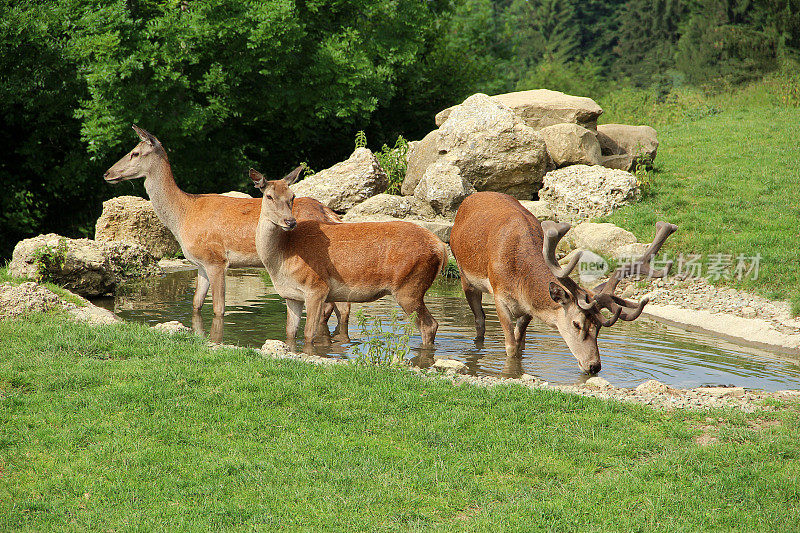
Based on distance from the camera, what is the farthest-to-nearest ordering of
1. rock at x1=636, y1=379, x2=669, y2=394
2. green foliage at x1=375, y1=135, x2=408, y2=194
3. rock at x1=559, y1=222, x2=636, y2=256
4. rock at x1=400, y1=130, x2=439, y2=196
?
green foliage at x1=375, y1=135, x2=408, y2=194
rock at x1=400, y1=130, x2=439, y2=196
rock at x1=559, y1=222, x2=636, y2=256
rock at x1=636, y1=379, x2=669, y2=394

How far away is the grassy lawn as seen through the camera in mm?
13812

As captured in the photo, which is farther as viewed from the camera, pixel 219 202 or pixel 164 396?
pixel 219 202

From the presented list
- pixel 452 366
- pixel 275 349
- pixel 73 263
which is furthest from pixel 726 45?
pixel 275 349

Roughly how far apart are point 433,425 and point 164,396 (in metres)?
2.13

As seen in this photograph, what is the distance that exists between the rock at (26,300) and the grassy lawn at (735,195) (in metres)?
9.28

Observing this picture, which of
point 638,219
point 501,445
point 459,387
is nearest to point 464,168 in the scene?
point 638,219

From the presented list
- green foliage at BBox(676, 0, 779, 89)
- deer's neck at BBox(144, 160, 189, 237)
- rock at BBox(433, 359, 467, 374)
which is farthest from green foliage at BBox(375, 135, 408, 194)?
green foliage at BBox(676, 0, 779, 89)

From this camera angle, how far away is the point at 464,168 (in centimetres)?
1738

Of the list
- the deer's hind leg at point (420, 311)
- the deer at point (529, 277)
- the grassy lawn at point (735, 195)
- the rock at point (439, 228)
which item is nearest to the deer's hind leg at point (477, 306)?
the deer at point (529, 277)

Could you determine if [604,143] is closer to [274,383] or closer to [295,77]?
[295,77]

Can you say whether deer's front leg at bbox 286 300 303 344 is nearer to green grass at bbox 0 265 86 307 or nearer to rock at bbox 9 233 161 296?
green grass at bbox 0 265 86 307

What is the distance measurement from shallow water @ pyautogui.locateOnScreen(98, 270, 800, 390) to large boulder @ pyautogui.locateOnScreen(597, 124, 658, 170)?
8048 mm

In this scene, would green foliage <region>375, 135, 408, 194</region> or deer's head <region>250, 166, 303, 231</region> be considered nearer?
deer's head <region>250, 166, 303, 231</region>

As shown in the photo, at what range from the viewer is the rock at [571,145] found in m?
18.4
